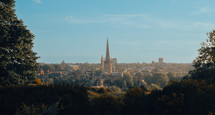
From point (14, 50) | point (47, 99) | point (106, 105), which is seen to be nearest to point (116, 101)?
point (106, 105)

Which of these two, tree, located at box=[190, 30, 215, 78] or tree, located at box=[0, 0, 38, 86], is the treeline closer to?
tree, located at box=[0, 0, 38, 86]

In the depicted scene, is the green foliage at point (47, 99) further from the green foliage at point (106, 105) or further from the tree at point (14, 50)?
the tree at point (14, 50)

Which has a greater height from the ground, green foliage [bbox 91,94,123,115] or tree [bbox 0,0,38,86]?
tree [bbox 0,0,38,86]

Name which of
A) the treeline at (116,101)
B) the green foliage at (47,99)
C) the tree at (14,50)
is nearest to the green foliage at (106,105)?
the treeline at (116,101)

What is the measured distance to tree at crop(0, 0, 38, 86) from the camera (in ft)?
64.1

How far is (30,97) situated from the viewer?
13.2m

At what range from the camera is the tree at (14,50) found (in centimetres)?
1953

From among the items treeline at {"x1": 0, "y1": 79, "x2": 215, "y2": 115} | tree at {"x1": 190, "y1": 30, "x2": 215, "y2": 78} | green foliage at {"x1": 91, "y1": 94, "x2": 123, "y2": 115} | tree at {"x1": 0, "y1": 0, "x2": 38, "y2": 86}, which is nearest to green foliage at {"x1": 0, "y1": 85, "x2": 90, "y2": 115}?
treeline at {"x1": 0, "y1": 79, "x2": 215, "y2": 115}

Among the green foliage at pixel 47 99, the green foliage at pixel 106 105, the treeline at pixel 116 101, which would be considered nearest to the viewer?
the green foliage at pixel 47 99

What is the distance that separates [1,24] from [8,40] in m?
1.87

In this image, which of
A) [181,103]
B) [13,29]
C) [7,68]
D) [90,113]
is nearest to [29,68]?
[7,68]

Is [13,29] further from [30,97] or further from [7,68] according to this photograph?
[30,97]

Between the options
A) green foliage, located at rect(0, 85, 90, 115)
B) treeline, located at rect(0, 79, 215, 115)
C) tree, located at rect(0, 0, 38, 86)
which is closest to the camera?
green foliage, located at rect(0, 85, 90, 115)

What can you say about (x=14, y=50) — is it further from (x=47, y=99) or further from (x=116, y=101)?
(x=116, y=101)
